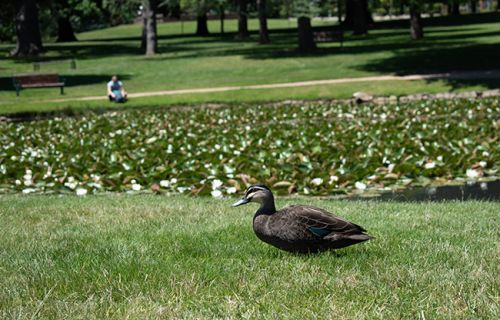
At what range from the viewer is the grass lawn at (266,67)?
91.4 ft

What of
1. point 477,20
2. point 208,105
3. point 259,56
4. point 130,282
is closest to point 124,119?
point 208,105

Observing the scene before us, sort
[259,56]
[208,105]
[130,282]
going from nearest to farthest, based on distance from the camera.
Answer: [130,282]
[208,105]
[259,56]

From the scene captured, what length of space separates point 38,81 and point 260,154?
21.9 m

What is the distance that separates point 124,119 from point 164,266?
15836mm

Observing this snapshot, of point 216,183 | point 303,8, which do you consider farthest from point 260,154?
point 303,8

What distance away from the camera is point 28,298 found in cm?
544

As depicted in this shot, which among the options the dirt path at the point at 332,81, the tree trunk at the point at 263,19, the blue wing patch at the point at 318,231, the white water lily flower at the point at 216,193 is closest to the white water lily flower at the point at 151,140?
the white water lily flower at the point at 216,193

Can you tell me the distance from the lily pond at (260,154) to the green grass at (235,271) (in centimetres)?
319

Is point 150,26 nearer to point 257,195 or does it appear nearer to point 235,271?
point 257,195

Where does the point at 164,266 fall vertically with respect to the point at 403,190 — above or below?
above

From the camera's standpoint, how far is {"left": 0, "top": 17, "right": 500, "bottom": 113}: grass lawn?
91.4ft

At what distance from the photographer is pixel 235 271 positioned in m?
6.09

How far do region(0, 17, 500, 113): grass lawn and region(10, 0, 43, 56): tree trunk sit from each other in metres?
1.43

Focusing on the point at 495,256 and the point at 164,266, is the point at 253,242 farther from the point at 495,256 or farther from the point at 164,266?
the point at 495,256
